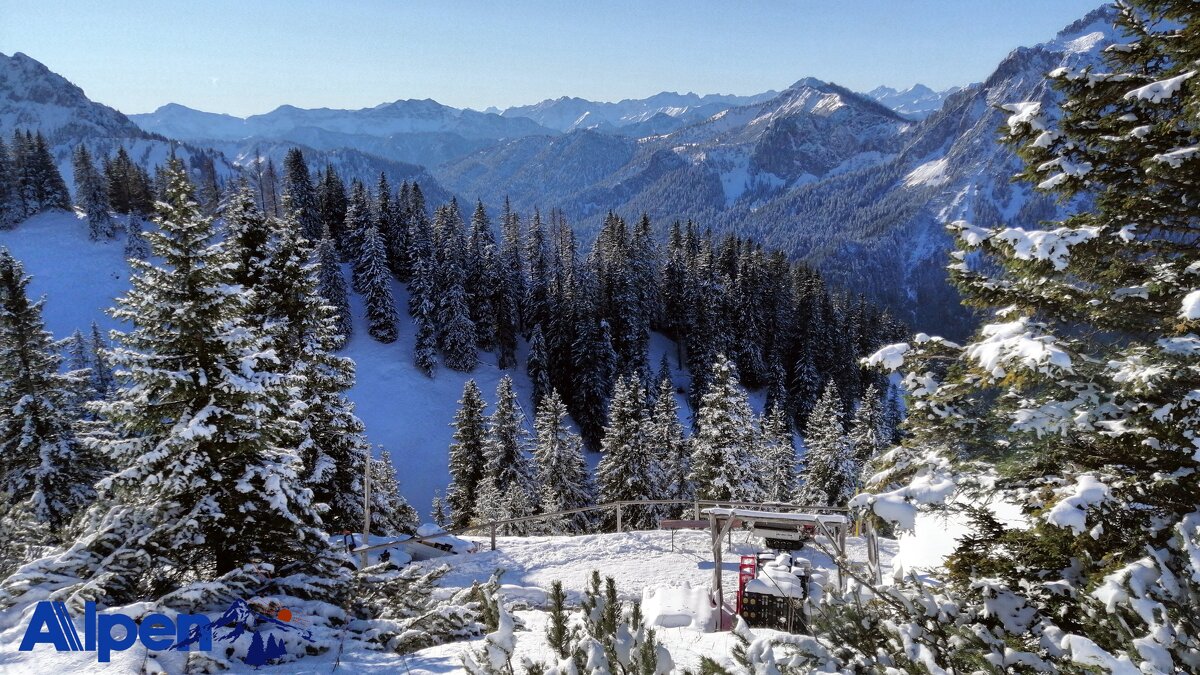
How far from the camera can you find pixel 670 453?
37250 millimetres

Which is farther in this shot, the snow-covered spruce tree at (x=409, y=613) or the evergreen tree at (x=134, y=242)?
the evergreen tree at (x=134, y=242)

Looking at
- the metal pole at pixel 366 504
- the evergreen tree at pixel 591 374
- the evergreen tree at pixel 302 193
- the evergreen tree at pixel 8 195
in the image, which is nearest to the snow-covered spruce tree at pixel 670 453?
the metal pole at pixel 366 504

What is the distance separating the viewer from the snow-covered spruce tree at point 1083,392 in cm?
545

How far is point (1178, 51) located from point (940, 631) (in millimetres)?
6505

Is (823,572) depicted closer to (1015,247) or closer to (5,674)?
(1015,247)

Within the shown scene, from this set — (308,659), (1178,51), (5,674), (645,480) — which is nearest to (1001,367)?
(1178,51)

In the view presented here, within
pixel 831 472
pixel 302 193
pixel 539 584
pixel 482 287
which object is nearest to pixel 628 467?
pixel 831 472

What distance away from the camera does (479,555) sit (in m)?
19.1

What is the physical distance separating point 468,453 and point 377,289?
2559 cm

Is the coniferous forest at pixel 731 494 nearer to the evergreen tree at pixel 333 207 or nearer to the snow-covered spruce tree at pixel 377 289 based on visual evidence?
the snow-covered spruce tree at pixel 377 289

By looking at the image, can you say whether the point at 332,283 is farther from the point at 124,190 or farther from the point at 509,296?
the point at 124,190

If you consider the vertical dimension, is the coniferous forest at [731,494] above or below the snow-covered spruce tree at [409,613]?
above

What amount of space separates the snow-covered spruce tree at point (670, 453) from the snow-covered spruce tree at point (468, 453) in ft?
41.8

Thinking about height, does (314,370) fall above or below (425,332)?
above
